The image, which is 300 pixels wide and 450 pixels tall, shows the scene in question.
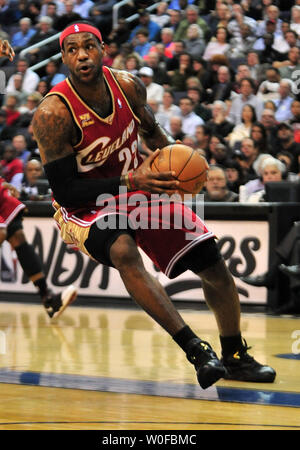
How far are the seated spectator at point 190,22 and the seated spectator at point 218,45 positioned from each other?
441 millimetres

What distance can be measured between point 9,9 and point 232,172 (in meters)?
9.76

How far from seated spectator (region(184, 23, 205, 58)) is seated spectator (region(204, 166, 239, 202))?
5171mm

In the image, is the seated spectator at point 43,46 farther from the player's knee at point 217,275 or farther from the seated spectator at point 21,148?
the player's knee at point 217,275

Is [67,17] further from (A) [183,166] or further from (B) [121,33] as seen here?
(A) [183,166]

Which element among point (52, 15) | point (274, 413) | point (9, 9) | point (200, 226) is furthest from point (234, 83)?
point (274, 413)

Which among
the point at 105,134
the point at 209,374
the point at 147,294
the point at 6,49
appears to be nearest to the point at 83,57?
the point at 105,134

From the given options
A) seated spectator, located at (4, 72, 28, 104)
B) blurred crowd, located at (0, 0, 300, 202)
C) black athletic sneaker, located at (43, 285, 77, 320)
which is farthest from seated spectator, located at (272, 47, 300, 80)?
black athletic sneaker, located at (43, 285, 77, 320)

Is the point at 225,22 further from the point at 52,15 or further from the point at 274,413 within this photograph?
the point at 274,413

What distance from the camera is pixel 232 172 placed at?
1111cm

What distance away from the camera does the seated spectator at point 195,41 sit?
49.1ft

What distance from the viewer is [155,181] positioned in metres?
4.93

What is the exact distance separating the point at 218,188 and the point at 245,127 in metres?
2.60

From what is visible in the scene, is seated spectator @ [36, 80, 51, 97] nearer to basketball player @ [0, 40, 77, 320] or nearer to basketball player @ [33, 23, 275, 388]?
basketball player @ [0, 40, 77, 320]

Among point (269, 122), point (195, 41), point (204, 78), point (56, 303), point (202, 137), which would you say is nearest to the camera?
point (56, 303)
